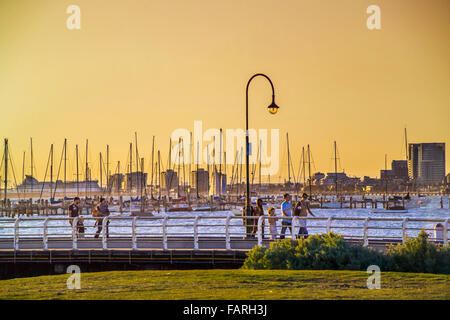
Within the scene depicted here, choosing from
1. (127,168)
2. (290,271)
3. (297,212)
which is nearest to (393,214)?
(127,168)

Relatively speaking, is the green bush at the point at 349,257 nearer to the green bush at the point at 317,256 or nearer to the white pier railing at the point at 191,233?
the green bush at the point at 317,256

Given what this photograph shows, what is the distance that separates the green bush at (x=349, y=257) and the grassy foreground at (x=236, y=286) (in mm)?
1503

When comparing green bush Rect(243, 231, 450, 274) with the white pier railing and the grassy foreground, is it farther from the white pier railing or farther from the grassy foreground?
the white pier railing

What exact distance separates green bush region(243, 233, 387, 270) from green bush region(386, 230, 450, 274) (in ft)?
1.40

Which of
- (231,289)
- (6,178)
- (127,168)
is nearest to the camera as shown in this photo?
(231,289)

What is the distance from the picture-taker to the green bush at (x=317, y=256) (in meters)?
18.6

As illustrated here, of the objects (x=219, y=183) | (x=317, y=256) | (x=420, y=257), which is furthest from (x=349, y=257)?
(x=219, y=183)

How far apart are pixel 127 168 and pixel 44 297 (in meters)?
107

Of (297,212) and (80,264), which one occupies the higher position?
(297,212)

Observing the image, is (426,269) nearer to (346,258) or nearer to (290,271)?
(346,258)

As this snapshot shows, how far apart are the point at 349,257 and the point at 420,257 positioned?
1.88 metres

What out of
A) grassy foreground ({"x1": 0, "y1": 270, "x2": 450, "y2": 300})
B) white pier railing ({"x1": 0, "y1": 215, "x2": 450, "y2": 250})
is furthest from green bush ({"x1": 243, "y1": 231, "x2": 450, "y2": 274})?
white pier railing ({"x1": 0, "y1": 215, "x2": 450, "y2": 250})

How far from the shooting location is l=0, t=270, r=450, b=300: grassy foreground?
1353 cm

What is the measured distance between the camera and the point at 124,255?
85.9ft
